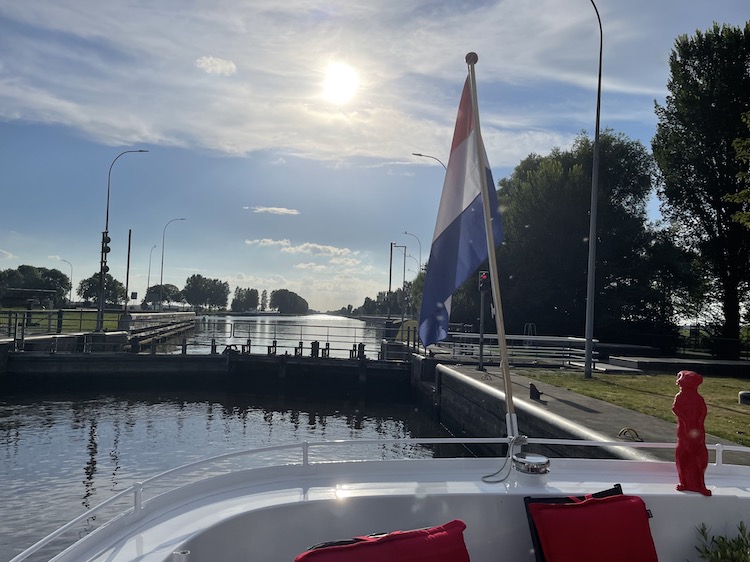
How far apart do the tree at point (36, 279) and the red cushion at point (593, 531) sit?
116104mm

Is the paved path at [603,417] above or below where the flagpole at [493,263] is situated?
below

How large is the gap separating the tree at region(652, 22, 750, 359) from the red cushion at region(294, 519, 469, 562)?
1312 inches

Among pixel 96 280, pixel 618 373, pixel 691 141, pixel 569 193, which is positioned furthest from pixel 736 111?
pixel 96 280

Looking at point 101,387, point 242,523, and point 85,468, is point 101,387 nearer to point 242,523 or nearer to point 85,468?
point 85,468

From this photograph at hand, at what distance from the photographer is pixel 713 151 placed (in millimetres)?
33219

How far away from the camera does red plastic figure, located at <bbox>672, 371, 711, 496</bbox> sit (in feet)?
13.1

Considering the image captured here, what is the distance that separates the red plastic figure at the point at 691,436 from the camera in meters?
3.98

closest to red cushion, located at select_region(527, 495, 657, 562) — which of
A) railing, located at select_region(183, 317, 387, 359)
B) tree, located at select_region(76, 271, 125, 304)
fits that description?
railing, located at select_region(183, 317, 387, 359)

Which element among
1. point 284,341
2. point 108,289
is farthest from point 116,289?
point 284,341

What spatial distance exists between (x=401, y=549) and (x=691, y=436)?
247 cm

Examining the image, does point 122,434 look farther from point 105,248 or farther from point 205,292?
point 205,292

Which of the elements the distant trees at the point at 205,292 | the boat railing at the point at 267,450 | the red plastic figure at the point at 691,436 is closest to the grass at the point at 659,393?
the boat railing at the point at 267,450

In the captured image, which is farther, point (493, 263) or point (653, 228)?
point (653, 228)

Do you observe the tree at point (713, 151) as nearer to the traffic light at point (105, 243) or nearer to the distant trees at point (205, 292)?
the traffic light at point (105, 243)
